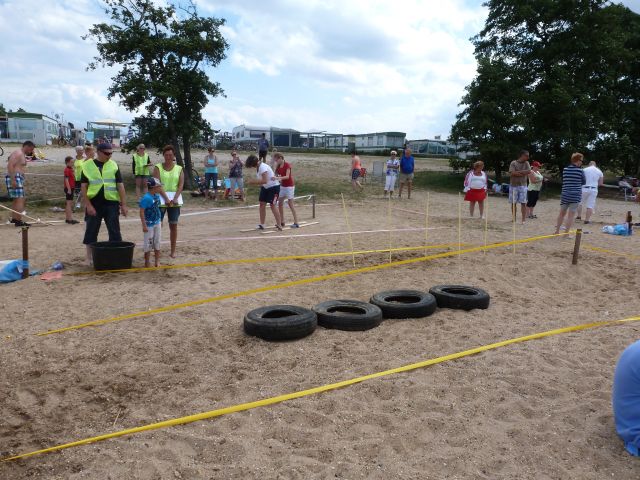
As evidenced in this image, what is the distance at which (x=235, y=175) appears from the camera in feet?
53.1

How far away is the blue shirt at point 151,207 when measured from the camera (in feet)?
22.4

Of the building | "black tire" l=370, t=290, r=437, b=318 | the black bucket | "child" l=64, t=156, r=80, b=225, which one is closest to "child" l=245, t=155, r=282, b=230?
the black bucket

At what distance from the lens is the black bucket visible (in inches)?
276

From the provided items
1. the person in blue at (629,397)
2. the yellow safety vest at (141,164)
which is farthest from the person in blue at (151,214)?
the yellow safety vest at (141,164)

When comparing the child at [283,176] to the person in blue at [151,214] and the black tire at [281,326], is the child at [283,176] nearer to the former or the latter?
the person in blue at [151,214]

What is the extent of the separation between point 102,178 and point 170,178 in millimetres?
956

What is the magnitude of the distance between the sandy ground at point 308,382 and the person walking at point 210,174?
903cm

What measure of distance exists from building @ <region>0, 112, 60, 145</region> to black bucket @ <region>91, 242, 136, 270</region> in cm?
3937

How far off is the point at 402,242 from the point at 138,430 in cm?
724

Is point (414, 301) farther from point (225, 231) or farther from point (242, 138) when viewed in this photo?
point (242, 138)

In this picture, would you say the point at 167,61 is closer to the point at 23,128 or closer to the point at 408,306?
the point at 408,306

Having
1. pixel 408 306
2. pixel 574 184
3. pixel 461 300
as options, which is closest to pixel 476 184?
pixel 574 184

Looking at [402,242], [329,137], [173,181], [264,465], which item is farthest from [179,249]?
[329,137]

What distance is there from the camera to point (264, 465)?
297 cm
